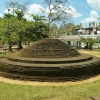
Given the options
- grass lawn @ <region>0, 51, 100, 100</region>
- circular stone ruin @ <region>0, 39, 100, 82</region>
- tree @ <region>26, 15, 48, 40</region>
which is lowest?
grass lawn @ <region>0, 51, 100, 100</region>

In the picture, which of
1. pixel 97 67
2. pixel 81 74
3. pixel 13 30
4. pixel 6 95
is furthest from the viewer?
pixel 13 30

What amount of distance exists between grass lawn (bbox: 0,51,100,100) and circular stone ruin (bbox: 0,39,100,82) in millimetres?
1387

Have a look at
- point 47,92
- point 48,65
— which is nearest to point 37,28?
point 48,65

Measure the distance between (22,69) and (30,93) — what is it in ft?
8.73

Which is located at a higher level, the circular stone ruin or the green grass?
the circular stone ruin

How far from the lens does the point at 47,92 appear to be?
24.8 feet

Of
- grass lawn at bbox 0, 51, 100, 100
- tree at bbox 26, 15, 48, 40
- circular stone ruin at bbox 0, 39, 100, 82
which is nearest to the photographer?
grass lawn at bbox 0, 51, 100, 100

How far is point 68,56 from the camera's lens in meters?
12.4

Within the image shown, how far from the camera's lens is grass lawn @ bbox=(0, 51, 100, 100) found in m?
6.93

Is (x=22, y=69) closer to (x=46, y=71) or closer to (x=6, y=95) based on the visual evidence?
(x=46, y=71)

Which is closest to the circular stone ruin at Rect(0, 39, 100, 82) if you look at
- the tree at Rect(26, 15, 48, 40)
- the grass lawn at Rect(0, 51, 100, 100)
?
the grass lawn at Rect(0, 51, 100, 100)

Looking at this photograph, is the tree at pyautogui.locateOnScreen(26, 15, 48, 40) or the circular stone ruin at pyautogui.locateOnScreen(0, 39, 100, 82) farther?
the tree at pyautogui.locateOnScreen(26, 15, 48, 40)

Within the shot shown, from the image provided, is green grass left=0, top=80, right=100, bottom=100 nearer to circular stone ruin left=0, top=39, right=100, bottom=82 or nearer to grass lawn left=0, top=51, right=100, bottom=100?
grass lawn left=0, top=51, right=100, bottom=100

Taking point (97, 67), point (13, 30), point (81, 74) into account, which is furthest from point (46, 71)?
point (13, 30)
